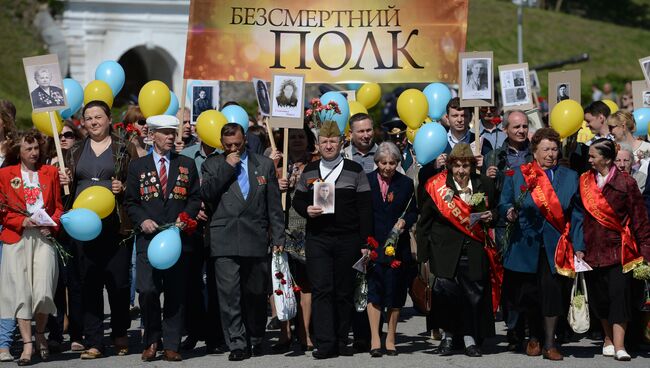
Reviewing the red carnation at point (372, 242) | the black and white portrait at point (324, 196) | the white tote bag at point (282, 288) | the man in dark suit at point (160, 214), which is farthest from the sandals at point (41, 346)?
the red carnation at point (372, 242)

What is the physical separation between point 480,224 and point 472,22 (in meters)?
38.1

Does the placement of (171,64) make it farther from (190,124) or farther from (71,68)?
(190,124)

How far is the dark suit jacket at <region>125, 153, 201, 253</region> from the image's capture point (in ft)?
37.8

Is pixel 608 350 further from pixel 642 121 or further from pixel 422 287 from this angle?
pixel 642 121

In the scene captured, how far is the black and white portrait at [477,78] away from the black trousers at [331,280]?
1.85m

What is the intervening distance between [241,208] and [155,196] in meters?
0.73

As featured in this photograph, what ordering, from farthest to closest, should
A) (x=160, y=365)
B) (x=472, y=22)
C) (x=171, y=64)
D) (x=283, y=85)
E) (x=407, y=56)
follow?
(x=472, y=22) → (x=171, y=64) → (x=407, y=56) → (x=283, y=85) → (x=160, y=365)

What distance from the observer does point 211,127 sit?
482 inches

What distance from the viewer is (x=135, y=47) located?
33.8m

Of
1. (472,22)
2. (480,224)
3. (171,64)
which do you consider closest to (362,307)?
(480,224)

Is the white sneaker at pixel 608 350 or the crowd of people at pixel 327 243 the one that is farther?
the white sneaker at pixel 608 350

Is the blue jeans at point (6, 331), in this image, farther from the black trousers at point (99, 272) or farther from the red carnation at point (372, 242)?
the red carnation at point (372, 242)

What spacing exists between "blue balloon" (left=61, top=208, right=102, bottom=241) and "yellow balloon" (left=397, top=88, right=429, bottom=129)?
3.93 m

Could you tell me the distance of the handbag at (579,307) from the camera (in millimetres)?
11344
